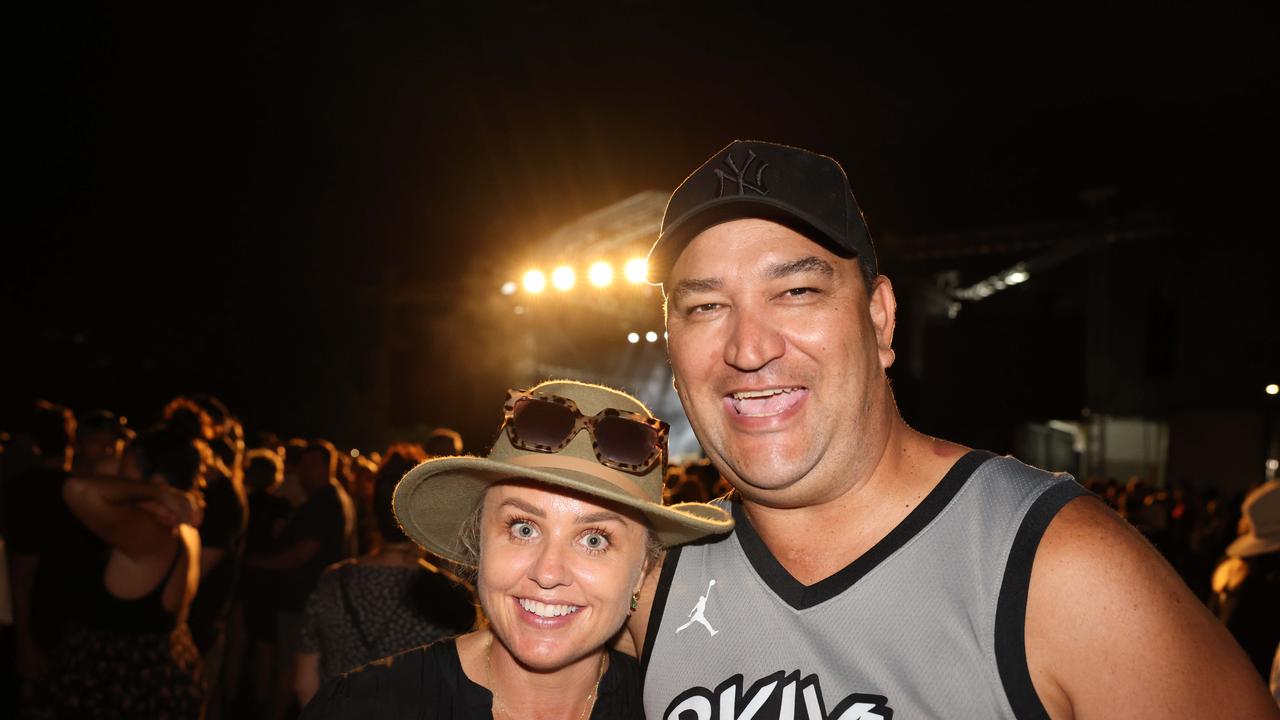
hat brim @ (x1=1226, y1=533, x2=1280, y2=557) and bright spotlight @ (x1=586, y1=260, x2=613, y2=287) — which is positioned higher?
bright spotlight @ (x1=586, y1=260, x2=613, y2=287)

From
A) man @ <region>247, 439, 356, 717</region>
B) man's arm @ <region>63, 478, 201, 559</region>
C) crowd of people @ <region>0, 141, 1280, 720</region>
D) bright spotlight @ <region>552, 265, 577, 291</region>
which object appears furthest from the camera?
bright spotlight @ <region>552, 265, 577, 291</region>

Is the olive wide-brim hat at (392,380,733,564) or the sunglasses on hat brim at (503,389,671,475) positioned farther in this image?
the sunglasses on hat brim at (503,389,671,475)

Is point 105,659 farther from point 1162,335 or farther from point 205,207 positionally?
point 1162,335

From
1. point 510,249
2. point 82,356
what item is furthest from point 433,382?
point 82,356

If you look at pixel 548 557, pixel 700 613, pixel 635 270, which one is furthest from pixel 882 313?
pixel 635 270

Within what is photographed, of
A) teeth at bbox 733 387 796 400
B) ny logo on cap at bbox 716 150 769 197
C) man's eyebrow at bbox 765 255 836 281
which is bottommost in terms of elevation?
teeth at bbox 733 387 796 400

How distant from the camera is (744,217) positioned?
6.42 feet

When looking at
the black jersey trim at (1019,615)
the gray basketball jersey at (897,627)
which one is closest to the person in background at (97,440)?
the gray basketball jersey at (897,627)

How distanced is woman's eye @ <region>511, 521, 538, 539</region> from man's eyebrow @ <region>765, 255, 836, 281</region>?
819 millimetres

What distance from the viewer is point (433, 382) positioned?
792 inches

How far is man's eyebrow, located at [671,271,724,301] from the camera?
196 cm

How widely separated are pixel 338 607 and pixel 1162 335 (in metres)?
23.0

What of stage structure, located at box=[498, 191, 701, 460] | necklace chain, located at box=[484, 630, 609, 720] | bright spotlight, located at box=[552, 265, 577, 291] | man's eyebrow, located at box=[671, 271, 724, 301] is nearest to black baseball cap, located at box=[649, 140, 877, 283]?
man's eyebrow, located at box=[671, 271, 724, 301]

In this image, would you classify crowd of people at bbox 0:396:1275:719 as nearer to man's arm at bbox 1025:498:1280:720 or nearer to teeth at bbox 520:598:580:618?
teeth at bbox 520:598:580:618
